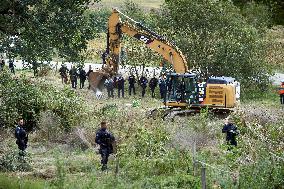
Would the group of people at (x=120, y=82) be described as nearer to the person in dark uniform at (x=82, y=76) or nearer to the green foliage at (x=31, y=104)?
the person in dark uniform at (x=82, y=76)

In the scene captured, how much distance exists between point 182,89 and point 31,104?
6511 mm

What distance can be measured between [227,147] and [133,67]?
21.4 meters

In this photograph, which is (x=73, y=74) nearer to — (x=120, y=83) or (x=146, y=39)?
(x=120, y=83)

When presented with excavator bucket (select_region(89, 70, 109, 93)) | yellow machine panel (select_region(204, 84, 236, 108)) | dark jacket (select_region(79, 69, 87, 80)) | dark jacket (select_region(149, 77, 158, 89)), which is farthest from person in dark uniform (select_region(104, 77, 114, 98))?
yellow machine panel (select_region(204, 84, 236, 108))

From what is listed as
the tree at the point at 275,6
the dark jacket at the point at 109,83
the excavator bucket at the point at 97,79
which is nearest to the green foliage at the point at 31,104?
the dark jacket at the point at 109,83

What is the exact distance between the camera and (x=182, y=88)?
25.7 meters

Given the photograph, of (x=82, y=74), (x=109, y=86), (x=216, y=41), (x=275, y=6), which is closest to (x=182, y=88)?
(x=109, y=86)

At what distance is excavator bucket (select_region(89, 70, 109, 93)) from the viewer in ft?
103

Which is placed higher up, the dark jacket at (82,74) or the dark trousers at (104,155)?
the dark jacket at (82,74)

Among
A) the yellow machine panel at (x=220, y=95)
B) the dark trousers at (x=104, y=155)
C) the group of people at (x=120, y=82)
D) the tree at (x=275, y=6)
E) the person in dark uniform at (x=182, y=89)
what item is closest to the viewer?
the dark trousers at (x=104, y=155)

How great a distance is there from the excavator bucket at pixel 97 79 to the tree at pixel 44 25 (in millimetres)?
13493

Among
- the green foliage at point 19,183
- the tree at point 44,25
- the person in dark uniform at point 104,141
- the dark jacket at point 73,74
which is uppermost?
the tree at point 44,25

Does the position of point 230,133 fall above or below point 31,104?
below

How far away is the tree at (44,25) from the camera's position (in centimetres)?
1706
